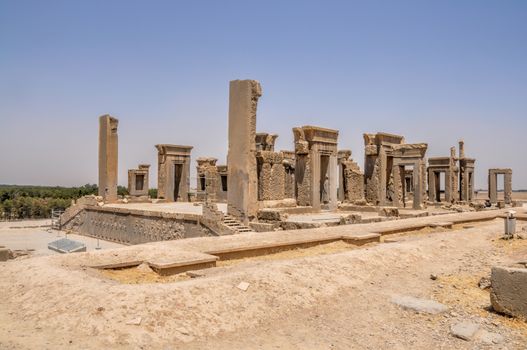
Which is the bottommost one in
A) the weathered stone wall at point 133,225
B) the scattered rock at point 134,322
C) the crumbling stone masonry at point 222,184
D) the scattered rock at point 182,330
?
the weathered stone wall at point 133,225

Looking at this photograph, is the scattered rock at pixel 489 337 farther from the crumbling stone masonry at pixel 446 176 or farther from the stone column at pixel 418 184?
the crumbling stone masonry at pixel 446 176

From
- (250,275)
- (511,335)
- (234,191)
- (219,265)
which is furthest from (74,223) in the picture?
(511,335)

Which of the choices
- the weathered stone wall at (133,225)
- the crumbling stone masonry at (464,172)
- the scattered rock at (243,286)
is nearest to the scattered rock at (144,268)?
the scattered rock at (243,286)

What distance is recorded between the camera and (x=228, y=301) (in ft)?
18.3

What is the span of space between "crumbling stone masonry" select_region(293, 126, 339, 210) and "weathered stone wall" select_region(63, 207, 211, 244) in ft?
21.4

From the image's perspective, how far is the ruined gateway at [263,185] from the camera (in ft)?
54.0

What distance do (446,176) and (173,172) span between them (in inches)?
710

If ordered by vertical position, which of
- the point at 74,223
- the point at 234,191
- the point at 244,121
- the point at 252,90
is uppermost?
the point at 252,90

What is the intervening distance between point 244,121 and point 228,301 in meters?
11.4

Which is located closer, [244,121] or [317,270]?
[317,270]

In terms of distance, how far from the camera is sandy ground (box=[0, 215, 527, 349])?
4.72 m

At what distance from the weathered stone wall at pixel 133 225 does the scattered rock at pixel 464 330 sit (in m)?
11.6

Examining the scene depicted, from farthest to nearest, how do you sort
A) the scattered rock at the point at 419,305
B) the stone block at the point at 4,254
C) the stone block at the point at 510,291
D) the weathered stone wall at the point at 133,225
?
the weathered stone wall at the point at 133,225 → the stone block at the point at 4,254 → the scattered rock at the point at 419,305 → the stone block at the point at 510,291

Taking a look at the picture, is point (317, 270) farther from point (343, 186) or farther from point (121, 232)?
point (343, 186)
